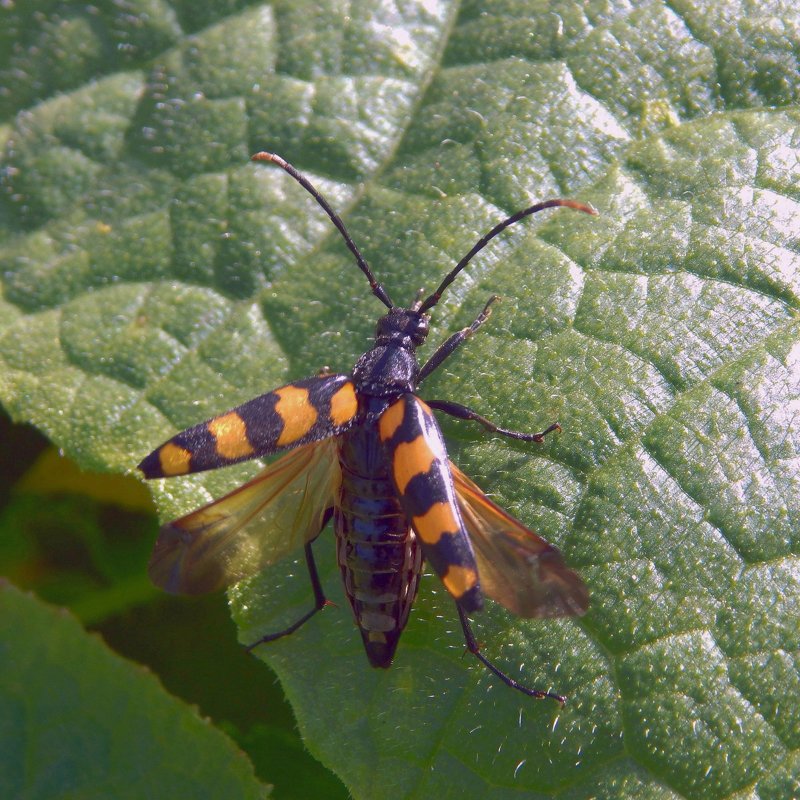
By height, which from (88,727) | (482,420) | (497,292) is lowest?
(88,727)

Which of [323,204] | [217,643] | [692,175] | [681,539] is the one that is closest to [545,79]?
[692,175]

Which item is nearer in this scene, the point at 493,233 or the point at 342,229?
the point at 493,233

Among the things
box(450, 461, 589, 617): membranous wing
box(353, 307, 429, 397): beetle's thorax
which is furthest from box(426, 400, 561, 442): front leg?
box(450, 461, 589, 617): membranous wing

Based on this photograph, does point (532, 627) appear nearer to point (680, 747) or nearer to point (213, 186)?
point (680, 747)

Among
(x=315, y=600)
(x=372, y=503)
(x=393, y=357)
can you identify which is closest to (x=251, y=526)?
(x=315, y=600)

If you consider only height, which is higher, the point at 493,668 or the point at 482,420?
the point at 482,420

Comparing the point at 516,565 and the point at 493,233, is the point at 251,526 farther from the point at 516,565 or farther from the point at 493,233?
the point at 493,233

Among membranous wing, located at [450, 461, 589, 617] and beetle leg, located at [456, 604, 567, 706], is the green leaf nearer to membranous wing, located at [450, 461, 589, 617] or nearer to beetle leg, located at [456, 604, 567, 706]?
beetle leg, located at [456, 604, 567, 706]

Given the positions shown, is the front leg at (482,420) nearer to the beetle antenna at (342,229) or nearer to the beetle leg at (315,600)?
the beetle antenna at (342,229)
